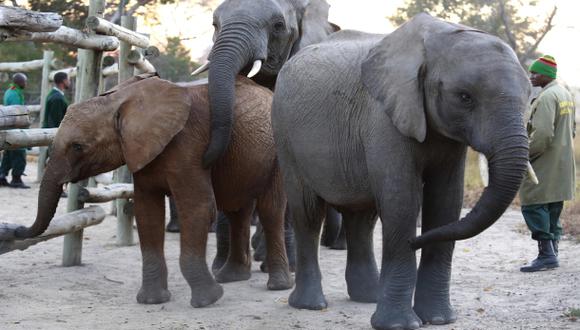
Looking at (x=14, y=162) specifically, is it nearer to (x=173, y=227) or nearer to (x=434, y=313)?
(x=173, y=227)

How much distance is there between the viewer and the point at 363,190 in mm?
5984

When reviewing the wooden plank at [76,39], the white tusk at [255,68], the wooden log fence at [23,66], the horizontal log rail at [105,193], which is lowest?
the horizontal log rail at [105,193]

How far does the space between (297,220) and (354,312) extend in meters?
0.74

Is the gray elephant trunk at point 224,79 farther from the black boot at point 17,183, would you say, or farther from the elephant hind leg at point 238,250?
the black boot at point 17,183

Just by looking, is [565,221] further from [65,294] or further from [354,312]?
[65,294]

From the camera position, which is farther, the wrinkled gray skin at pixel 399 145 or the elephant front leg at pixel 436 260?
the elephant front leg at pixel 436 260

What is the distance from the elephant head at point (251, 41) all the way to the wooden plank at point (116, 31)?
2.87 feet

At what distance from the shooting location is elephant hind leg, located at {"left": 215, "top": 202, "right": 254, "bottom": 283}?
24.5 feet

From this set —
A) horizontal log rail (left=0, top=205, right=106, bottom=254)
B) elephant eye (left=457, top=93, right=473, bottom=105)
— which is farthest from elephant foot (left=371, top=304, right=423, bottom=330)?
horizontal log rail (left=0, top=205, right=106, bottom=254)

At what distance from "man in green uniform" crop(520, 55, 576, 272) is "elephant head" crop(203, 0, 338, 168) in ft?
6.36

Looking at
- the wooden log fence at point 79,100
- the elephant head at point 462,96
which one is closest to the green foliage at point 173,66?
the wooden log fence at point 79,100

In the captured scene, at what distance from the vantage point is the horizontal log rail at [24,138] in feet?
22.0

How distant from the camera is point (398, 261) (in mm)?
5656

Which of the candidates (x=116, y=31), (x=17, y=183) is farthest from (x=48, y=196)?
(x=17, y=183)
